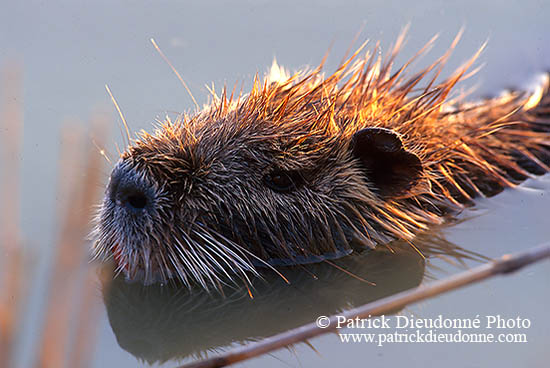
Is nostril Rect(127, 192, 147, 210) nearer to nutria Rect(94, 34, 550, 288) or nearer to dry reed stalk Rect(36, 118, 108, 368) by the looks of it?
nutria Rect(94, 34, 550, 288)

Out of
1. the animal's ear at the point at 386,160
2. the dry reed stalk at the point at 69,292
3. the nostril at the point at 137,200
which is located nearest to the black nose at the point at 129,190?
the nostril at the point at 137,200

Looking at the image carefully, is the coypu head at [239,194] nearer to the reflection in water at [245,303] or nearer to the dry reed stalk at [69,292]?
the reflection in water at [245,303]

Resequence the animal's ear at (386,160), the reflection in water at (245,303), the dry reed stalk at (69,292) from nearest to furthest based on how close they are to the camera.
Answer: the dry reed stalk at (69,292) < the reflection in water at (245,303) < the animal's ear at (386,160)

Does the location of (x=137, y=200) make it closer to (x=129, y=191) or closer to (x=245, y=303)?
(x=129, y=191)

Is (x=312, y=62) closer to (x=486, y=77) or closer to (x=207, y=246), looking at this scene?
(x=486, y=77)

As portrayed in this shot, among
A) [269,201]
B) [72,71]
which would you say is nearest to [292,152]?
[269,201]
